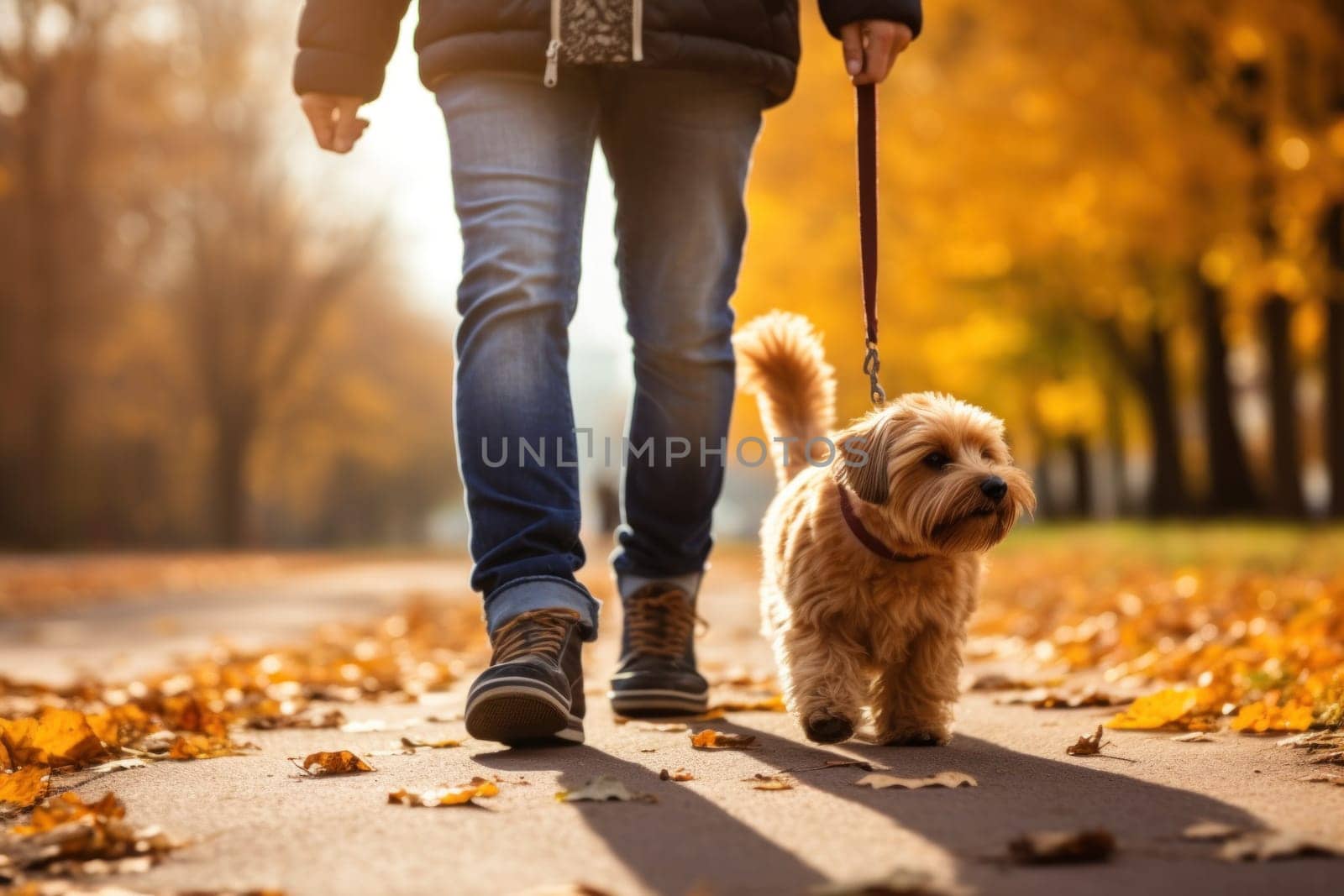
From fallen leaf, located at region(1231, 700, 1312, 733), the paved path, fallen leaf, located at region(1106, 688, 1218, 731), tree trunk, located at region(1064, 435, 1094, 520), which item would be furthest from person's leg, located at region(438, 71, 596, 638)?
tree trunk, located at region(1064, 435, 1094, 520)

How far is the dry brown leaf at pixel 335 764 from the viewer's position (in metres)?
3.16

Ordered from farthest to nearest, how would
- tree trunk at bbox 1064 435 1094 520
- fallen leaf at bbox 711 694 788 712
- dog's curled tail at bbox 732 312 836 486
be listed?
tree trunk at bbox 1064 435 1094 520
dog's curled tail at bbox 732 312 836 486
fallen leaf at bbox 711 694 788 712

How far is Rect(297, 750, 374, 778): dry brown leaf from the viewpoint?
3.16 m

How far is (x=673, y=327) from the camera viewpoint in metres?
3.93

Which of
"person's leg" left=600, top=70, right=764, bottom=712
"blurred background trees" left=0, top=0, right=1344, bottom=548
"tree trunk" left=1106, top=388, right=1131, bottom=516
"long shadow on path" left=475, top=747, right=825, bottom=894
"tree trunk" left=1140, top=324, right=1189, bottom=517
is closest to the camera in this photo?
"long shadow on path" left=475, top=747, right=825, bottom=894

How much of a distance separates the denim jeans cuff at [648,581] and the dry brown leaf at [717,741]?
65 cm

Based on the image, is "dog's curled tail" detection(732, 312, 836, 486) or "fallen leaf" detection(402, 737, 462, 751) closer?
"fallen leaf" detection(402, 737, 462, 751)

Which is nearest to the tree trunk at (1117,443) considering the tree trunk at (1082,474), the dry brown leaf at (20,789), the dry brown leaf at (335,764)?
the tree trunk at (1082,474)

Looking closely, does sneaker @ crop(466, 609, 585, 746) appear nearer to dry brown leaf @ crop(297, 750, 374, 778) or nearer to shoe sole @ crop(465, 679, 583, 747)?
shoe sole @ crop(465, 679, 583, 747)

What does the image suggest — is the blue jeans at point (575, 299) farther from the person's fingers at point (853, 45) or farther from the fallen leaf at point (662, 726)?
the fallen leaf at point (662, 726)

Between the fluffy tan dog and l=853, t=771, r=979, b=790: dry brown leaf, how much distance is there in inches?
22.3

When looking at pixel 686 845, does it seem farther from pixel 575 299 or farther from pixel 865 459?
pixel 575 299

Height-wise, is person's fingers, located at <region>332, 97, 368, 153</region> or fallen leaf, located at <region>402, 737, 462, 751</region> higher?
person's fingers, located at <region>332, 97, 368, 153</region>

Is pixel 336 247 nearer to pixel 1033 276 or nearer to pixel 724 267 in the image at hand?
pixel 1033 276
